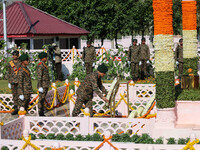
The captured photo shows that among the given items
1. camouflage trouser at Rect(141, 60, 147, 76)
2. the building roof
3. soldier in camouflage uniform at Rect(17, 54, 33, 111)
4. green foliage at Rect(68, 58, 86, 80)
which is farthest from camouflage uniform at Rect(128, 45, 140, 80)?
the building roof

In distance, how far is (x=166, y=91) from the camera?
8609 mm

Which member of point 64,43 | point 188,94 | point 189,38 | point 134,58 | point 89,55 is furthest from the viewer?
point 64,43

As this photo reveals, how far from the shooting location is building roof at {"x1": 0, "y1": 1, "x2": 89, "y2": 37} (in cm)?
2520

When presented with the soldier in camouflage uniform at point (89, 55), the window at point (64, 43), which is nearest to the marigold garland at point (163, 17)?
the soldier in camouflage uniform at point (89, 55)

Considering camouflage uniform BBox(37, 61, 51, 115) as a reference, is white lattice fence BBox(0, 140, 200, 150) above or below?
below

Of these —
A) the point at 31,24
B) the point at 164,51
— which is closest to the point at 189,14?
the point at 164,51

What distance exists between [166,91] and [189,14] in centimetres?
391

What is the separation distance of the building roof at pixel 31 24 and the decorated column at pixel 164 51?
56.0ft

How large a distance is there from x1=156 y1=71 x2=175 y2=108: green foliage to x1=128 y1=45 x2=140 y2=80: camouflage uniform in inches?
386

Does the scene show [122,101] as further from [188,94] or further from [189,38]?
[188,94]

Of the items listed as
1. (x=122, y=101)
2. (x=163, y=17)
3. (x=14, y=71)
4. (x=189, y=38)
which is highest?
(x=163, y=17)

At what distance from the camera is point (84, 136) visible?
329 inches

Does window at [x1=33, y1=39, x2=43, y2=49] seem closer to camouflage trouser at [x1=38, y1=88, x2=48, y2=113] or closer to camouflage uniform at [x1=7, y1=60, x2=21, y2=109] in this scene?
camouflage uniform at [x1=7, y1=60, x2=21, y2=109]

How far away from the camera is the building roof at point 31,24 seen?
25195 mm
